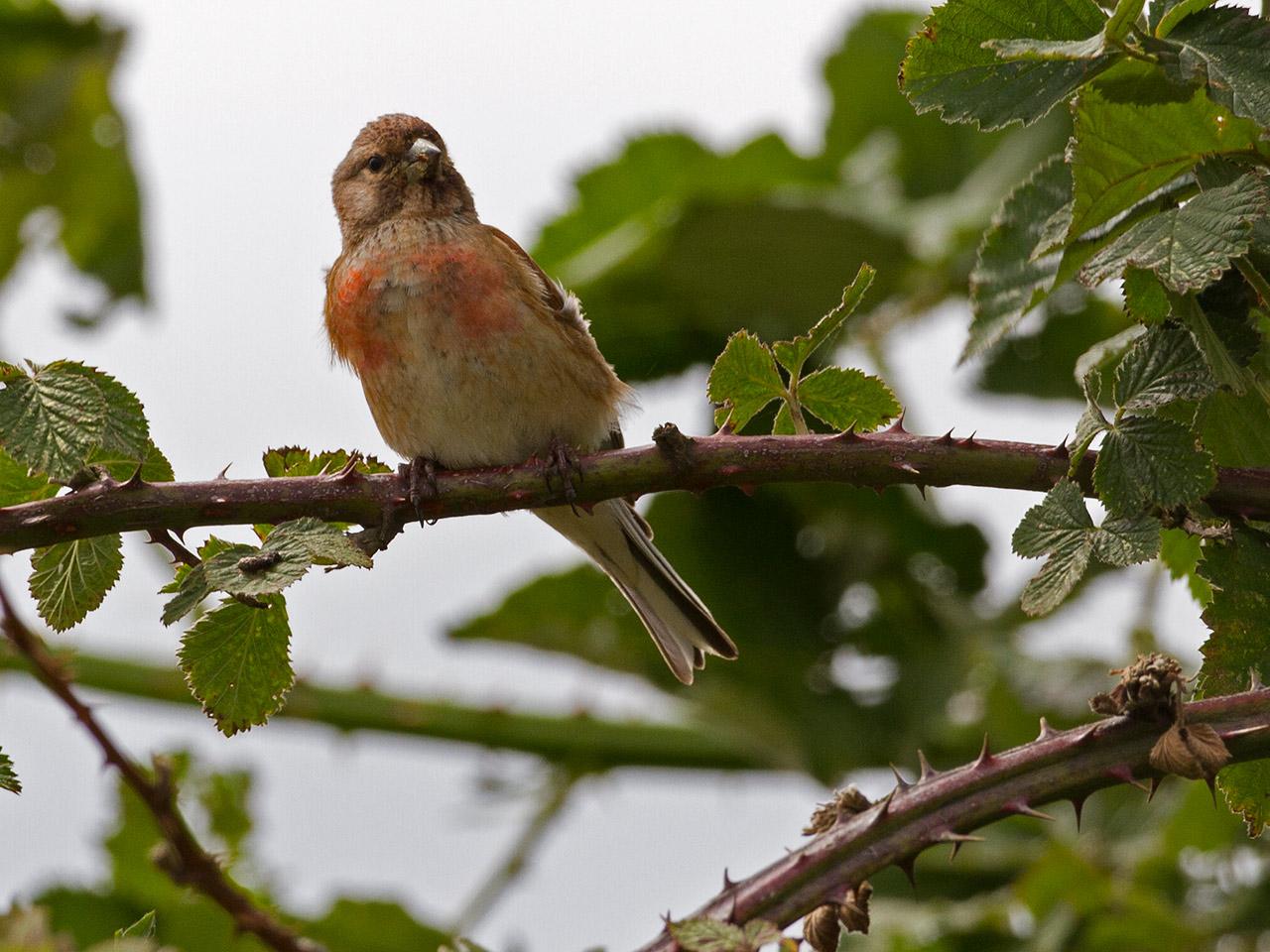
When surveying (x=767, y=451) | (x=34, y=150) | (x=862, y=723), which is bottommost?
A: (x=767, y=451)

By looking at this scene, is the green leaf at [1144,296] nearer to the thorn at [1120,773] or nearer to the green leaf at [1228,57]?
the green leaf at [1228,57]

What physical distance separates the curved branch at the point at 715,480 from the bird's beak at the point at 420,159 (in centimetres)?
321

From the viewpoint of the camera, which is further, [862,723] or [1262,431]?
[862,723]

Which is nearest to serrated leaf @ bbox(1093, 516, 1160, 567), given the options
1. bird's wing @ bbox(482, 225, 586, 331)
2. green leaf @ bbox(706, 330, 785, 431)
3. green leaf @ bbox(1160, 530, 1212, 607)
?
green leaf @ bbox(1160, 530, 1212, 607)

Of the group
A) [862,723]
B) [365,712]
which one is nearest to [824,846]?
[862,723]

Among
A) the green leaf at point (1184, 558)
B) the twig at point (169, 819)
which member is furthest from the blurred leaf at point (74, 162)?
the green leaf at point (1184, 558)

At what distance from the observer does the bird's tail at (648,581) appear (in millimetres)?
4641

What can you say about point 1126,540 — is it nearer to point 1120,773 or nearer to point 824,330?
point 1120,773

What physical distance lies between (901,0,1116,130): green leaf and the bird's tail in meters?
2.09

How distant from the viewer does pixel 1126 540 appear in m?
2.28

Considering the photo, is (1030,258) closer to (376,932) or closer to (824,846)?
(824,846)

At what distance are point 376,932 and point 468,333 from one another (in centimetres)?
179

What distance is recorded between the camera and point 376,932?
14.9 feet

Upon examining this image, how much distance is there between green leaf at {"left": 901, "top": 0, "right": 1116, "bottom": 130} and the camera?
240 cm
